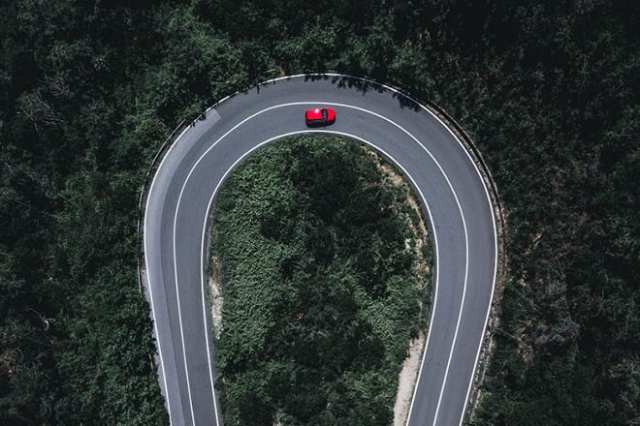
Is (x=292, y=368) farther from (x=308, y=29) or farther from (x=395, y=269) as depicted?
(x=308, y=29)

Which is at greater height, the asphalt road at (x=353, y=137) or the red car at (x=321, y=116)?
the red car at (x=321, y=116)

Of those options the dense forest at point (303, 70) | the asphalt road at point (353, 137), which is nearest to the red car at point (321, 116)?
the asphalt road at point (353, 137)

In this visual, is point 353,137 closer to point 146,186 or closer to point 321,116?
point 321,116

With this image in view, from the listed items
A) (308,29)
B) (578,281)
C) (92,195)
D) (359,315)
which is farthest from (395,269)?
(92,195)

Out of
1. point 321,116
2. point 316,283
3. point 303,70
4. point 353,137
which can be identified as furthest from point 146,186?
point 353,137

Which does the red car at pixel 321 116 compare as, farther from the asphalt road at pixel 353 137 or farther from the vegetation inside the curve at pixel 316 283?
the vegetation inside the curve at pixel 316 283

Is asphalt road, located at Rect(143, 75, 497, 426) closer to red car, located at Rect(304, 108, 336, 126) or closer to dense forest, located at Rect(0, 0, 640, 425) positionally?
red car, located at Rect(304, 108, 336, 126)

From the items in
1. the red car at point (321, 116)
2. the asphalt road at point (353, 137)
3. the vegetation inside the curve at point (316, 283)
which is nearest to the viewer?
the vegetation inside the curve at point (316, 283)

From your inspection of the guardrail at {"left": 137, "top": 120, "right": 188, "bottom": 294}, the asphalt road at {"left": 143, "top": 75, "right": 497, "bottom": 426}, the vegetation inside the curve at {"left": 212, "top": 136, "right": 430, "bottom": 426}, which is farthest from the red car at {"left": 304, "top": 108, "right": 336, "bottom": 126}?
the guardrail at {"left": 137, "top": 120, "right": 188, "bottom": 294}
